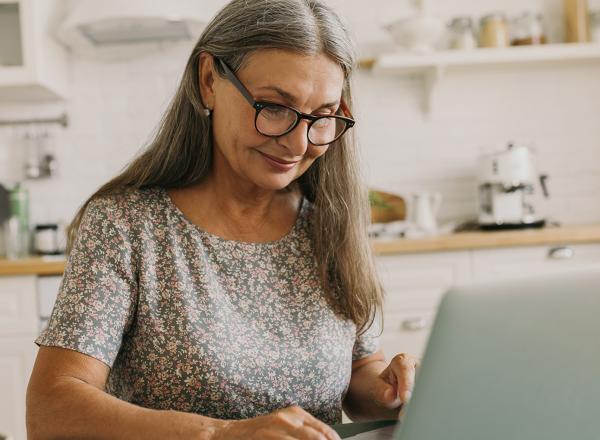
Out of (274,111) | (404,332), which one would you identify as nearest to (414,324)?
(404,332)

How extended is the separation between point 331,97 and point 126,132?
2.13 metres

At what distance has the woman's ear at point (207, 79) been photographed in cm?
117

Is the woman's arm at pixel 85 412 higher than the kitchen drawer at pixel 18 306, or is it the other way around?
the woman's arm at pixel 85 412

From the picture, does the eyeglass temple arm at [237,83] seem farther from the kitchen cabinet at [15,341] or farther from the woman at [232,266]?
the kitchen cabinet at [15,341]

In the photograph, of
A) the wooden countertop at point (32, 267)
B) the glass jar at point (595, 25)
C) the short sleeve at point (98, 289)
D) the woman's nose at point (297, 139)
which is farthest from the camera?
the glass jar at point (595, 25)

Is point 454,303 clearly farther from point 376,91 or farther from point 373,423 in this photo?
point 376,91

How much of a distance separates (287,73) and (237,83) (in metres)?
0.08

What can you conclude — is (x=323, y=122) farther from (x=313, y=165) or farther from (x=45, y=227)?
(x=45, y=227)

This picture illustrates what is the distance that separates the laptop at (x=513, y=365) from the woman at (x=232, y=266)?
21.0 inches

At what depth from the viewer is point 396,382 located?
3.69ft

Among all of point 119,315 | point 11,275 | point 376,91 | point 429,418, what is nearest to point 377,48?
point 376,91

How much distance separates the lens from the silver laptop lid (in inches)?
20.1

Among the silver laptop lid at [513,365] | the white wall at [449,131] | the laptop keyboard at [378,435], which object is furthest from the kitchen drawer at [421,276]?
the silver laptop lid at [513,365]

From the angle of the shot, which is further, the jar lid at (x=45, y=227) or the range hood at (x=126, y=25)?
the jar lid at (x=45, y=227)
